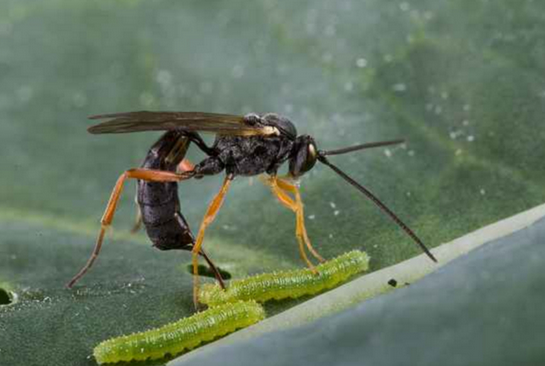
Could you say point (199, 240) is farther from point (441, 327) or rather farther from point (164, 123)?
point (441, 327)

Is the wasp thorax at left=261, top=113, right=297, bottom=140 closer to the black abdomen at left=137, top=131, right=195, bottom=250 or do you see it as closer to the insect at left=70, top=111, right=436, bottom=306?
the insect at left=70, top=111, right=436, bottom=306

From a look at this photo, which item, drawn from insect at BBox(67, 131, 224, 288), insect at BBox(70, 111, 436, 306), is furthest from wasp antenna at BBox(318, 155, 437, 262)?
insect at BBox(67, 131, 224, 288)

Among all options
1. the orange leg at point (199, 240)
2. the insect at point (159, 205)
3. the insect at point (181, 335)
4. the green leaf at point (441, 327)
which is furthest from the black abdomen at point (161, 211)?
the green leaf at point (441, 327)

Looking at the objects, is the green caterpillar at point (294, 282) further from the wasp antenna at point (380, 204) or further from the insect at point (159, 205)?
the insect at point (159, 205)

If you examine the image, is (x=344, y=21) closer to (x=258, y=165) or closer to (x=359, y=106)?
(x=359, y=106)

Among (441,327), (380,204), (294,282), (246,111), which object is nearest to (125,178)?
(294,282)
